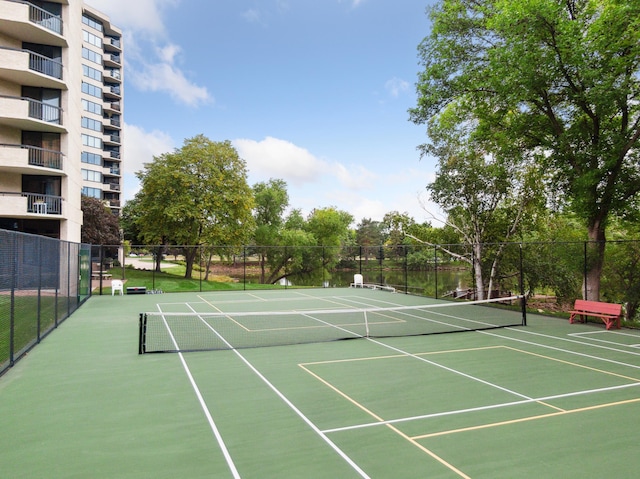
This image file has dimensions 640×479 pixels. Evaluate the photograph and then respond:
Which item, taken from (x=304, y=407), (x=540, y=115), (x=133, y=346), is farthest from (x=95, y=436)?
(x=540, y=115)

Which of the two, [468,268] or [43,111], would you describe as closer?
[43,111]

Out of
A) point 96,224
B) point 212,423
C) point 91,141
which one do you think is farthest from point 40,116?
point 91,141

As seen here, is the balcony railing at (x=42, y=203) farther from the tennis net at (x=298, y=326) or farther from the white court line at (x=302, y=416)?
the white court line at (x=302, y=416)

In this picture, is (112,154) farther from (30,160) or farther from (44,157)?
(30,160)

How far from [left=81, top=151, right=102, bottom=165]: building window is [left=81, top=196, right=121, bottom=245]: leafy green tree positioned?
1270cm

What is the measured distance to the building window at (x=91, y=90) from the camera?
176 feet

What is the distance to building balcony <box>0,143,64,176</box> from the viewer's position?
863 inches

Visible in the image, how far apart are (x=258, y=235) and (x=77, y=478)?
Answer: 157ft

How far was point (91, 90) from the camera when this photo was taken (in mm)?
54500

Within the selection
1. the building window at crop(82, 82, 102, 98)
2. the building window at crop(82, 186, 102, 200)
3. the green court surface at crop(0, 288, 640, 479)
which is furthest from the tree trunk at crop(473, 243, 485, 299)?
the building window at crop(82, 82, 102, 98)

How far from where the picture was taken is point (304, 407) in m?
6.37

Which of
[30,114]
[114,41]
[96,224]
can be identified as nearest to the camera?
[30,114]

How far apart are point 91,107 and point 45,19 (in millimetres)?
34443

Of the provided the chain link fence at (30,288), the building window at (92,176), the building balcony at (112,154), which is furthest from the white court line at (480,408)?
the building balcony at (112,154)
